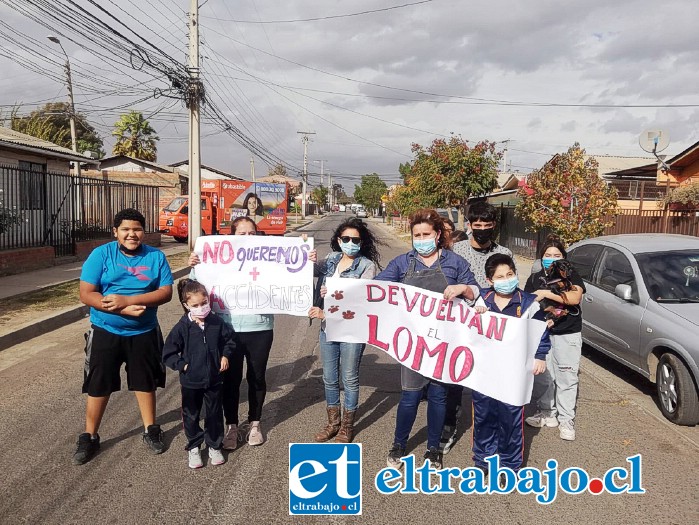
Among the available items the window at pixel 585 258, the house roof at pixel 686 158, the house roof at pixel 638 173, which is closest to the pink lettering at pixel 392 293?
the window at pixel 585 258

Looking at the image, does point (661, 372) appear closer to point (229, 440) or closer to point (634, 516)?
point (634, 516)

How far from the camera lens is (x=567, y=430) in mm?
4523

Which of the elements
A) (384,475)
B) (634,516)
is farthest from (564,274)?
(384,475)

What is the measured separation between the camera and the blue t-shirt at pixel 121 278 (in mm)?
3863

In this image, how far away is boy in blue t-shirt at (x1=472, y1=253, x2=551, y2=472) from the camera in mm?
3768

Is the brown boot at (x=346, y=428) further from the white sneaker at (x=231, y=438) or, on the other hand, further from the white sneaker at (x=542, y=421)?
the white sneaker at (x=542, y=421)

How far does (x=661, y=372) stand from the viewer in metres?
5.13

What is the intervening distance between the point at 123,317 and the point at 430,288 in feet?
7.16

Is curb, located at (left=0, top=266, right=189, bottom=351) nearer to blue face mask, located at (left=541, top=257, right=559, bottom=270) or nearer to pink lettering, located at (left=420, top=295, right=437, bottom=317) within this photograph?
pink lettering, located at (left=420, top=295, right=437, bottom=317)

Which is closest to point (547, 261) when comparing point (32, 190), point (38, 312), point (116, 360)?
point (116, 360)

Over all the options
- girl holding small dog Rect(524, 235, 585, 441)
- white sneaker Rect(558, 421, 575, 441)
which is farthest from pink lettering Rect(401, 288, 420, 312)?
white sneaker Rect(558, 421, 575, 441)

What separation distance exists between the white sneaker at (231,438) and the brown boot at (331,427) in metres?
0.63

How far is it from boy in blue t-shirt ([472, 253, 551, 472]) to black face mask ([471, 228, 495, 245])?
698mm

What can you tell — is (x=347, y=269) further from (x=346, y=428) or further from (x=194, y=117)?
(x=194, y=117)
